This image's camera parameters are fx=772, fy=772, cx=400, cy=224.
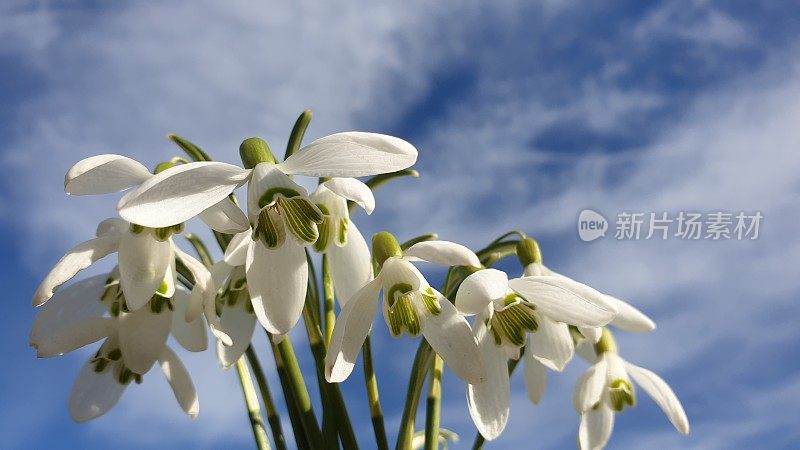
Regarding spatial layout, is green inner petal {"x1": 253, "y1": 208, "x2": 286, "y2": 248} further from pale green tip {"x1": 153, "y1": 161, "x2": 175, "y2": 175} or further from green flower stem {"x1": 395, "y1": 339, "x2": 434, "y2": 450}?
green flower stem {"x1": 395, "y1": 339, "x2": 434, "y2": 450}

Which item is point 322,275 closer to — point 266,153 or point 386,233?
point 386,233

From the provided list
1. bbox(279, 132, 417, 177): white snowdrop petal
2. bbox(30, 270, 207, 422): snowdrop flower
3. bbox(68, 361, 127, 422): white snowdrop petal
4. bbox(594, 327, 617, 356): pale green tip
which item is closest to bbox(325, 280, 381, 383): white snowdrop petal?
bbox(279, 132, 417, 177): white snowdrop petal

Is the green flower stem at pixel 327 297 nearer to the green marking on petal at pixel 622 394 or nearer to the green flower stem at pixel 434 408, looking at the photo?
the green flower stem at pixel 434 408

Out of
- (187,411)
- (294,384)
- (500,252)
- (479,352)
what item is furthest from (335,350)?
(500,252)

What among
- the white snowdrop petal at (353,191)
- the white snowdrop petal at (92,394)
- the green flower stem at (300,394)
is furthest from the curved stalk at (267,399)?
the white snowdrop petal at (353,191)

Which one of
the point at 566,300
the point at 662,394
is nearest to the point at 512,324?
the point at 566,300

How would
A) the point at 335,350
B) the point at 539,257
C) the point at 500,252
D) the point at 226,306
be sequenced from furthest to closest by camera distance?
the point at 500,252 < the point at 539,257 < the point at 226,306 < the point at 335,350

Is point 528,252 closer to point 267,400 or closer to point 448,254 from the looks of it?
point 448,254

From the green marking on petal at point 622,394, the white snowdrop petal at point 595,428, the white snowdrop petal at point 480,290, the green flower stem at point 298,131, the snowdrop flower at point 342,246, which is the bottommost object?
the white snowdrop petal at point 595,428
